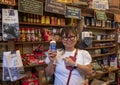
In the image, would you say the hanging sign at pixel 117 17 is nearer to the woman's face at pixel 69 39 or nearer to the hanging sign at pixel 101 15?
the hanging sign at pixel 101 15

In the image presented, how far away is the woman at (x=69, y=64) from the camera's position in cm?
170

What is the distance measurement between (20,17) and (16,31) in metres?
0.39

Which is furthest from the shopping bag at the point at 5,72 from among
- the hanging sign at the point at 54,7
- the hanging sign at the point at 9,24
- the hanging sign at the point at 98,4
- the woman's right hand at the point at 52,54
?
the hanging sign at the point at 98,4

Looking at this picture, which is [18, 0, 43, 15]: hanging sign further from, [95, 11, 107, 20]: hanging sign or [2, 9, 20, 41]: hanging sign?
[95, 11, 107, 20]: hanging sign

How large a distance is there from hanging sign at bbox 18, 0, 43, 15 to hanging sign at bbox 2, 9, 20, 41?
0.13 meters

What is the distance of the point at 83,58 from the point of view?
1774 millimetres

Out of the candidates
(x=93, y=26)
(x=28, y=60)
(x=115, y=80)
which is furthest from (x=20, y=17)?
(x=115, y=80)

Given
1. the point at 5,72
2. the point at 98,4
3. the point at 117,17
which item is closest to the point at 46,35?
the point at 5,72

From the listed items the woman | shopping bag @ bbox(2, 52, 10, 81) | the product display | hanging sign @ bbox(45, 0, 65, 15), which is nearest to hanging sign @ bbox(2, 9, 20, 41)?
the product display

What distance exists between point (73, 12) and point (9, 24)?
1304mm

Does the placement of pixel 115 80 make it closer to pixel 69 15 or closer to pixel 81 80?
pixel 69 15

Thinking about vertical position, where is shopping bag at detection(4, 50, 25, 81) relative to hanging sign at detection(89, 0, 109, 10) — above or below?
below

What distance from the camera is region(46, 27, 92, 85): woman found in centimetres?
170

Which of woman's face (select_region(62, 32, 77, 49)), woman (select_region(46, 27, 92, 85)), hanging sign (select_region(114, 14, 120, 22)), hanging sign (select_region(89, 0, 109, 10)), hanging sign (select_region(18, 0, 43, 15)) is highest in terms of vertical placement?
hanging sign (select_region(89, 0, 109, 10))
